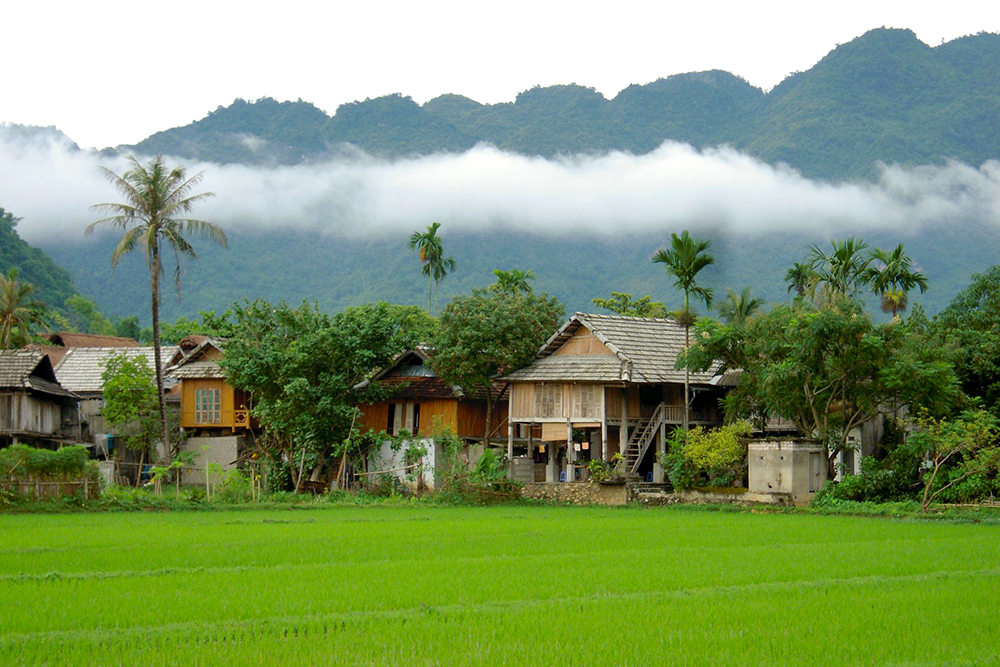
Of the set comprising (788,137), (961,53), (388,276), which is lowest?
(388,276)

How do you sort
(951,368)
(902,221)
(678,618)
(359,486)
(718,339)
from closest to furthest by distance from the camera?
(678,618)
(951,368)
(718,339)
(359,486)
(902,221)

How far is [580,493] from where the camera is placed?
106 feet

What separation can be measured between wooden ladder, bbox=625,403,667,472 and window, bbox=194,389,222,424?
1601cm

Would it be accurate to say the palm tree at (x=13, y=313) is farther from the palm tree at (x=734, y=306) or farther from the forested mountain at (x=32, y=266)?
the palm tree at (x=734, y=306)

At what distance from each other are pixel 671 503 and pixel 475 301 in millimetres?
9671

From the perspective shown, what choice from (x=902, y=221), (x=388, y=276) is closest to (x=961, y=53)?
(x=902, y=221)

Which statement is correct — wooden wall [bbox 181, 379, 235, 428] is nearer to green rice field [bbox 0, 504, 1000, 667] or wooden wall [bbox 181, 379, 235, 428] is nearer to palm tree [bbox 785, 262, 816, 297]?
green rice field [bbox 0, 504, 1000, 667]

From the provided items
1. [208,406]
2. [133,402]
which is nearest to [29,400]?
[133,402]

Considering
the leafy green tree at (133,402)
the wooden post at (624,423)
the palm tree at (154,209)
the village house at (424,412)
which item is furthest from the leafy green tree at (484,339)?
the leafy green tree at (133,402)

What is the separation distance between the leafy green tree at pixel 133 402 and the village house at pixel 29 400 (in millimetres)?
1787

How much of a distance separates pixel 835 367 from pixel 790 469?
291 centimetres

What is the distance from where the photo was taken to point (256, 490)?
31.9m

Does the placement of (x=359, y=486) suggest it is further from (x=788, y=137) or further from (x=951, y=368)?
(x=788, y=137)

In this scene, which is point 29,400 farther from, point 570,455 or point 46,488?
point 570,455
